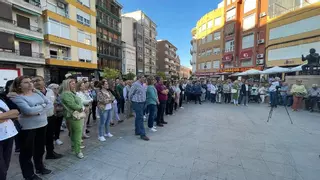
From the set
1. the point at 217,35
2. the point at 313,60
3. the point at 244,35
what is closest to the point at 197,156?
the point at 313,60

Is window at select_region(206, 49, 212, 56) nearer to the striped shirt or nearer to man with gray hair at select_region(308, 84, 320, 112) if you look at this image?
man with gray hair at select_region(308, 84, 320, 112)

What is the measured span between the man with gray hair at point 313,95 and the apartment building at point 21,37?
2172cm

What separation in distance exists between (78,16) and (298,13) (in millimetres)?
29885

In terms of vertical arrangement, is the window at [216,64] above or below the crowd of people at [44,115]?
above

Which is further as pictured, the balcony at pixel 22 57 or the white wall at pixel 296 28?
the white wall at pixel 296 28

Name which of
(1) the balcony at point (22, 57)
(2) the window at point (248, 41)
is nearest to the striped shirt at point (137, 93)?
(1) the balcony at point (22, 57)

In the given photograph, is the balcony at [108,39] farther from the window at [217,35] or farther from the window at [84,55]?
the window at [217,35]

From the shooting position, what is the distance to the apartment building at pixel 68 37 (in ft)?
62.3

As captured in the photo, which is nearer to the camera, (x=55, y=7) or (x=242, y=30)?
(x=55, y=7)

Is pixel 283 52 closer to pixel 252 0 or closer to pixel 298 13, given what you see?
pixel 298 13

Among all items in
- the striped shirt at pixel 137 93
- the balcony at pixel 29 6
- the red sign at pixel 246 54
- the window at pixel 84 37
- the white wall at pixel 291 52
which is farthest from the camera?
the red sign at pixel 246 54

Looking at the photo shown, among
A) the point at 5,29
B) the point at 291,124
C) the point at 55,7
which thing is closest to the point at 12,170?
the point at 291,124

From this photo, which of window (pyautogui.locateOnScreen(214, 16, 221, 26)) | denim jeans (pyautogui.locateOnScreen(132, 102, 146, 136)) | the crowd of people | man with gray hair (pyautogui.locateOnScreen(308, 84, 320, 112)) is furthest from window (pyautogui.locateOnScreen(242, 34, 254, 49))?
denim jeans (pyautogui.locateOnScreen(132, 102, 146, 136))

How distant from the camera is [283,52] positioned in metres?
21.5
